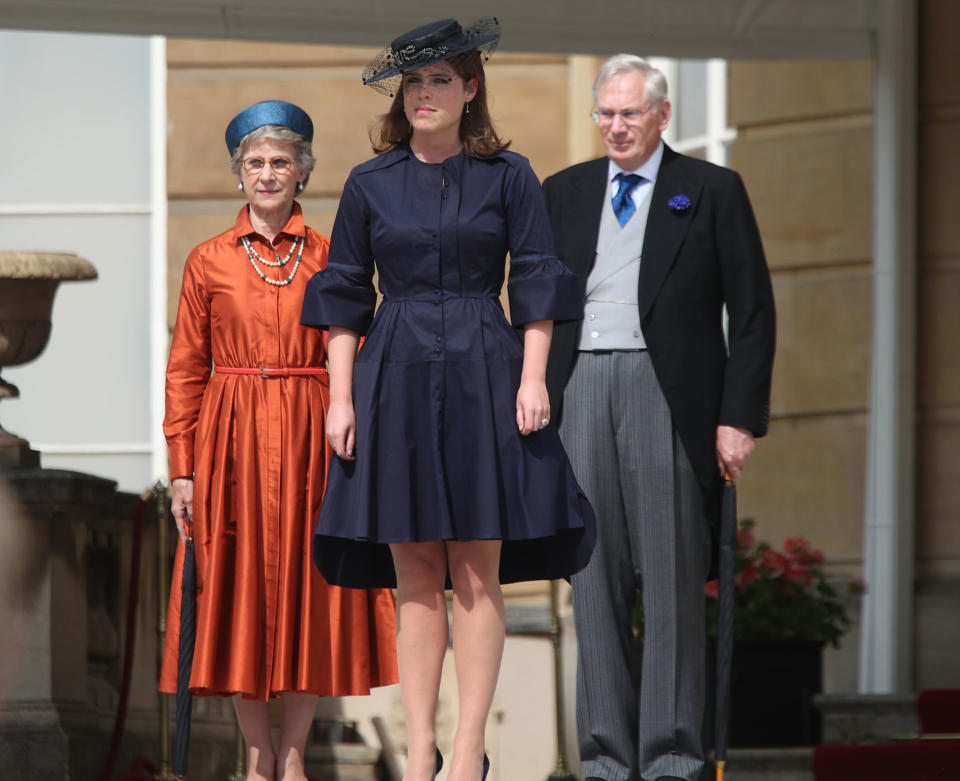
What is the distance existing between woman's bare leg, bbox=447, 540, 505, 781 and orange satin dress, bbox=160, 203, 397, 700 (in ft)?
2.94

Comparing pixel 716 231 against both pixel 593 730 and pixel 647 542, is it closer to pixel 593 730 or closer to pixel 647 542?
pixel 647 542

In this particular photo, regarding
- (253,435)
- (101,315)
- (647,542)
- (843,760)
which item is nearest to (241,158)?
(253,435)

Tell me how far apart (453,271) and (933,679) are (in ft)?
11.4

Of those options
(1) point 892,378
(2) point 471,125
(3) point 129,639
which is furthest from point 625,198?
(3) point 129,639

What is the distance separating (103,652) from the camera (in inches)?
233

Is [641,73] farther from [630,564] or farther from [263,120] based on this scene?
[630,564]

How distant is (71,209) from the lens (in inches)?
351

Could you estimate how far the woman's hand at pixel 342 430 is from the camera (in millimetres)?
3850

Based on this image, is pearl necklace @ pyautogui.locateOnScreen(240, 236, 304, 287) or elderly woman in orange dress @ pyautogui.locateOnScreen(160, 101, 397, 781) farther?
pearl necklace @ pyautogui.locateOnScreen(240, 236, 304, 287)

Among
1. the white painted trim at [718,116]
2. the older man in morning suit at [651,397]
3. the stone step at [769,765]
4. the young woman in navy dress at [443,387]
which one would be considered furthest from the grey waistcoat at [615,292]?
the white painted trim at [718,116]

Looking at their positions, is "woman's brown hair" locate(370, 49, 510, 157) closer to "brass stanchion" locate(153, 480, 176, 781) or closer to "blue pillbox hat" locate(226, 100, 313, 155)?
"blue pillbox hat" locate(226, 100, 313, 155)

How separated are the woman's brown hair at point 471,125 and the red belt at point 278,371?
0.87 metres

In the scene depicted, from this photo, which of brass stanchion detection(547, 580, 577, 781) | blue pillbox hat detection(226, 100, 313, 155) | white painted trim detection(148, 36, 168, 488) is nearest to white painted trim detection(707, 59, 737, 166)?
white painted trim detection(148, 36, 168, 488)

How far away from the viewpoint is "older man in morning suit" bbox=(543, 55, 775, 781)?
4348 millimetres
